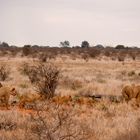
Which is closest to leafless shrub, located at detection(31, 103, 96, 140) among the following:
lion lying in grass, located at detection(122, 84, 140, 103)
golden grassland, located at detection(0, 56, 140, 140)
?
golden grassland, located at detection(0, 56, 140, 140)

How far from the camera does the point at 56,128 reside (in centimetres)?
1009

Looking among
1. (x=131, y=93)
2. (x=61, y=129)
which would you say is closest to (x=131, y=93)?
(x=131, y=93)

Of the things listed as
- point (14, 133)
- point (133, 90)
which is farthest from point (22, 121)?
point (133, 90)

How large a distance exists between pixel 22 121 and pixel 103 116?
245cm

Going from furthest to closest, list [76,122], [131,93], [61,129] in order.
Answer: [131,93] < [76,122] < [61,129]

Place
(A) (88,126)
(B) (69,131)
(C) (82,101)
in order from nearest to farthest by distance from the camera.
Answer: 1. (B) (69,131)
2. (A) (88,126)
3. (C) (82,101)

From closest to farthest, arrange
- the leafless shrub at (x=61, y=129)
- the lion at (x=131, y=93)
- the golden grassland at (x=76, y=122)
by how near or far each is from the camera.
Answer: the leafless shrub at (x=61, y=129) → the golden grassland at (x=76, y=122) → the lion at (x=131, y=93)

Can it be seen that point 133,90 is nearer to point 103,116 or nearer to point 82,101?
point 82,101

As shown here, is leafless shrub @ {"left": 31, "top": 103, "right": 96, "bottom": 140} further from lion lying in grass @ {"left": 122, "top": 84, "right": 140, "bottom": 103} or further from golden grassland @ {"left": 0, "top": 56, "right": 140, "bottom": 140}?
lion lying in grass @ {"left": 122, "top": 84, "right": 140, "bottom": 103}

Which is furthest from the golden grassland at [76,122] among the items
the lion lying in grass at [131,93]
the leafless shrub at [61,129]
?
the lion lying in grass at [131,93]

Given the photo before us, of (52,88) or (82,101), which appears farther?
(52,88)

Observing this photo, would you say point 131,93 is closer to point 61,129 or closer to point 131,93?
point 131,93

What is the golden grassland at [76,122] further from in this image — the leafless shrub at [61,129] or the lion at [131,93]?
the lion at [131,93]

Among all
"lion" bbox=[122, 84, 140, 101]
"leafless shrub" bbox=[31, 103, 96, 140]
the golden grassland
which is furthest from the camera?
"lion" bbox=[122, 84, 140, 101]
